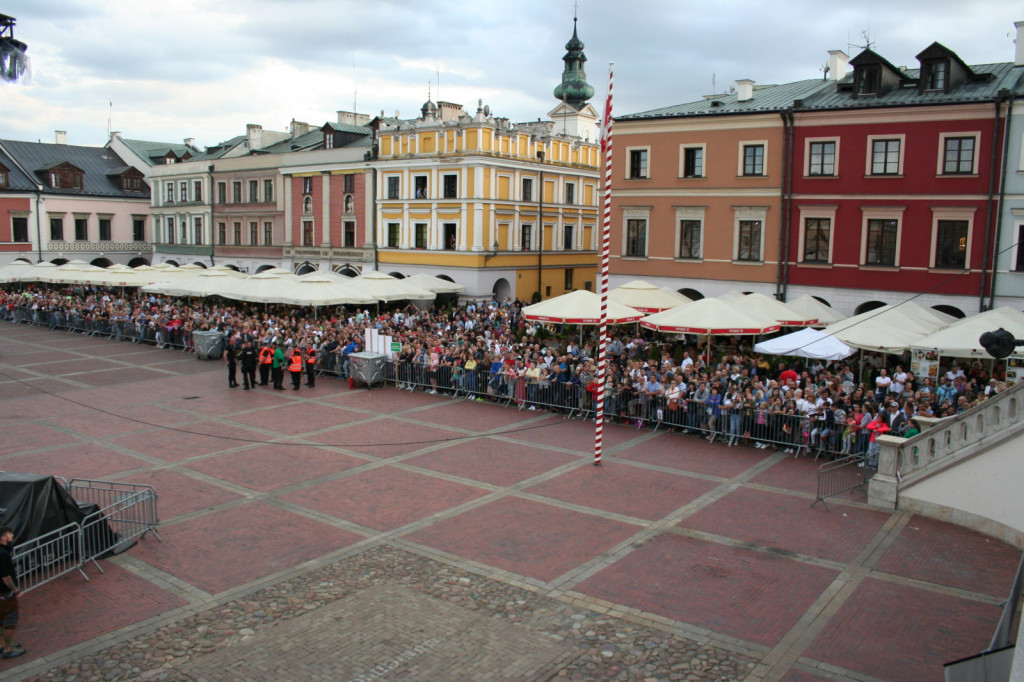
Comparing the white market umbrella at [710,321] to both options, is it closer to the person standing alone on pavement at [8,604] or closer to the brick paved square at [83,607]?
the brick paved square at [83,607]

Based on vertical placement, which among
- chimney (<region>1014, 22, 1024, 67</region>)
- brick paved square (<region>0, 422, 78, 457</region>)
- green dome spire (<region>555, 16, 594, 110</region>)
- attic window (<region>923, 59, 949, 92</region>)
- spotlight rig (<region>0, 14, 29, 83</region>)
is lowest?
brick paved square (<region>0, 422, 78, 457</region>)

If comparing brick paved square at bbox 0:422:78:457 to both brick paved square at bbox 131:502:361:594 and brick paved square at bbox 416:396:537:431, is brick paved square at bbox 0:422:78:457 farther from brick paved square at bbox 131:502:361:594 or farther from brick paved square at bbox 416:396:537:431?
brick paved square at bbox 416:396:537:431

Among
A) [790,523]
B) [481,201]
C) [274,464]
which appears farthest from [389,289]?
[790,523]

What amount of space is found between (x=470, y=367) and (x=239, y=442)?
751 cm

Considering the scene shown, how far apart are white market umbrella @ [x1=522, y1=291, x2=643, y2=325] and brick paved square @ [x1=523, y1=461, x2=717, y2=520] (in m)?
8.78

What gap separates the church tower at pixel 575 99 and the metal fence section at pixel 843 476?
47680mm

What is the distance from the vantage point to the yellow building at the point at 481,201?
144ft

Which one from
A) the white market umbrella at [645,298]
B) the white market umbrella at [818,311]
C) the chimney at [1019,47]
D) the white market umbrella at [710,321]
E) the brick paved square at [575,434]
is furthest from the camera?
the chimney at [1019,47]

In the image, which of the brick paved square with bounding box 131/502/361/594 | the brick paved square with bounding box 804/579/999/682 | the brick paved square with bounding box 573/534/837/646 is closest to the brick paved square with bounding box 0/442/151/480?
the brick paved square with bounding box 131/502/361/594

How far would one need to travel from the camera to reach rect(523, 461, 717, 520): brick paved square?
14.1m

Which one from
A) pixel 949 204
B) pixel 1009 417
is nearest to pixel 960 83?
pixel 949 204

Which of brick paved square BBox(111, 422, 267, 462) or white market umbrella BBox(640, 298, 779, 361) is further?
white market umbrella BBox(640, 298, 779, 361)

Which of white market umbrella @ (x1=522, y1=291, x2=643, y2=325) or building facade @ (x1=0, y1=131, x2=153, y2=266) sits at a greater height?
building facade @ (x1=0, y1=131, x2=153, y2=266)

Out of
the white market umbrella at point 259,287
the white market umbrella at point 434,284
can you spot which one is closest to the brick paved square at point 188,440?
the white market umbrella at point 259,287
